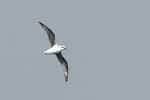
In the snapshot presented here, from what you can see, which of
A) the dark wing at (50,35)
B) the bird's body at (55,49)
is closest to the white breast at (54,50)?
the bird's body at (55,49)

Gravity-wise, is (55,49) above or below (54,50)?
above

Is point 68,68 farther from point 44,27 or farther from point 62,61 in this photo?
point 44,27

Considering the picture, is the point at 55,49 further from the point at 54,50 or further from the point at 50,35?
the point at 50,35

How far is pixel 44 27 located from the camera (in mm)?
76500

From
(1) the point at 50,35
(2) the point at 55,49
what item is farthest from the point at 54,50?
(1) the point at 50,35

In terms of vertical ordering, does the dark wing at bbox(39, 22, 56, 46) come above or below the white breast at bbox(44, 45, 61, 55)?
above

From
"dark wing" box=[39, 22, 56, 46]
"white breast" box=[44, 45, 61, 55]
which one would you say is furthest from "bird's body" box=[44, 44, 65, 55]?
"dark wing" box=[39, 22, 56, 46]

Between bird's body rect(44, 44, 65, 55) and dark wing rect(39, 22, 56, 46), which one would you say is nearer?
dark wing rect(39, 22, 56, 46)

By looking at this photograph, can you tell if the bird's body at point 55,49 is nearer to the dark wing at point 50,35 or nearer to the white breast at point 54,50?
the white breast at point 54,50

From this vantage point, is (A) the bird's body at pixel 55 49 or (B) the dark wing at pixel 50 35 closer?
(B) the dark wing at pixel 50 35

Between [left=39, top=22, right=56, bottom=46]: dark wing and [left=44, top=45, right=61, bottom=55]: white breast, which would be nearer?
[left=39, top=22, right=56, bottom=46]: dark wing

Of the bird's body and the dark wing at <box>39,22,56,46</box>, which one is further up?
the dark wing at <box>39,22,56,46</box>

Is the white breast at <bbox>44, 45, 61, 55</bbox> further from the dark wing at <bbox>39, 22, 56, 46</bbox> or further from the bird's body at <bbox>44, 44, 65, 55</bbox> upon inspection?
the dark wing at <bbox>39, 22, 56, 46</bbox>

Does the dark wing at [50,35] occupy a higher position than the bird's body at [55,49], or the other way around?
the dark wing at [50,35]
